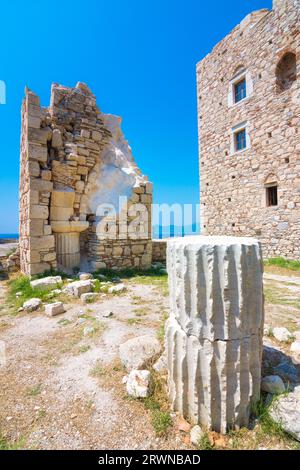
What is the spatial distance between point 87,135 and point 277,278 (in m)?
7.66

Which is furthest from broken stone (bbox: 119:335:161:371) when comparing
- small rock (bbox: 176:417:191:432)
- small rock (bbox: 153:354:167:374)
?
small rock (bbox: 176:417:191:432)

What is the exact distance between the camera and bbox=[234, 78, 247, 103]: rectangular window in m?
10.7

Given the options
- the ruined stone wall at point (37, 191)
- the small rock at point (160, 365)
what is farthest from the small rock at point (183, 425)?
the ruined stone wall at point (37, 191)

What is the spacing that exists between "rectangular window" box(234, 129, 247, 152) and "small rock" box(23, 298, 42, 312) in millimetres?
10914

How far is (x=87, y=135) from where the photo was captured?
23.6 ft

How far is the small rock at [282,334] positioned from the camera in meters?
2.90

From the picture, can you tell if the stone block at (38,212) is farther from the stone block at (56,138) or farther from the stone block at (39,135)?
the stone block at (56,138)

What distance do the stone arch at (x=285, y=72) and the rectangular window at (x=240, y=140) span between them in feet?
6.95

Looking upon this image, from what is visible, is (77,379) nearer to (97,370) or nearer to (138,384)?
(97,370)

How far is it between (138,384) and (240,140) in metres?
11.8

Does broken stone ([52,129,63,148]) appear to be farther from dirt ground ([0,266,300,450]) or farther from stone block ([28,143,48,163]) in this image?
dirt ground ([0,266,300,450])

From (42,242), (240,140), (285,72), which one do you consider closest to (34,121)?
(42,242)

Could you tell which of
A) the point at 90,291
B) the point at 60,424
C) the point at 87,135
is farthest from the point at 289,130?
the point at 60,424

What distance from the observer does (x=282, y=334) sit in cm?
296
